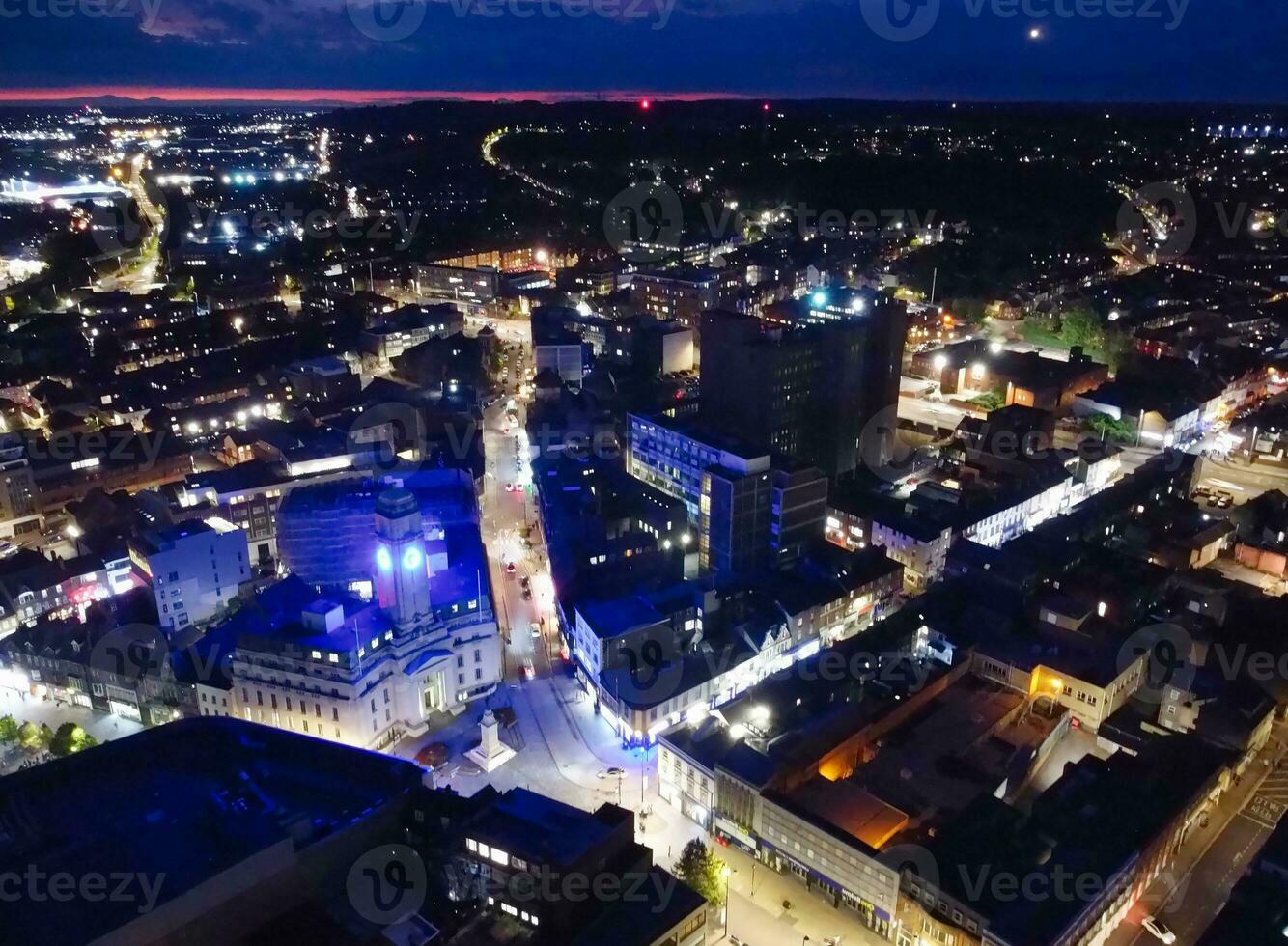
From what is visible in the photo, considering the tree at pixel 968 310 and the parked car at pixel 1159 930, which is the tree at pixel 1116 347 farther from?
the parked car at pixel 1159 930

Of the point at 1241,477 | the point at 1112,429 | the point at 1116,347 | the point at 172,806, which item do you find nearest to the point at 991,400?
the point at 1112,429

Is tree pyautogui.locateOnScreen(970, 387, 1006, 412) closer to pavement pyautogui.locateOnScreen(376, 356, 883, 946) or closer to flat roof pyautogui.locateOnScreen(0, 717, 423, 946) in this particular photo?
pavement pyautogui.locateOnScreen(376, 356, 883, 946)

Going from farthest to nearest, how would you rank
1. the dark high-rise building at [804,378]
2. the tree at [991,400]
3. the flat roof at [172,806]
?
the tree at [991,400]
the dark high-rise building at [804,378]
the flat roof at [172,806]

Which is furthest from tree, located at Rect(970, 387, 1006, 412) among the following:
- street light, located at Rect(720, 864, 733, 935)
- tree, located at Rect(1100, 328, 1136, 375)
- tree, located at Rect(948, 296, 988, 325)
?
street light, located at Rect(720, 864, 733, 935)

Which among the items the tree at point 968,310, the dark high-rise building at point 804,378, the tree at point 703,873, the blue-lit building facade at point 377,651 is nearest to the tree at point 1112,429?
the dark high-rise building at point 804,378

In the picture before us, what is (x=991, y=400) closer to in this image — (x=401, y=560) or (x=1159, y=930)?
(x=1159, y=930)

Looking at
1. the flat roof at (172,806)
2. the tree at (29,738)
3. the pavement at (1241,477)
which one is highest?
the flat roof at (172,806)
